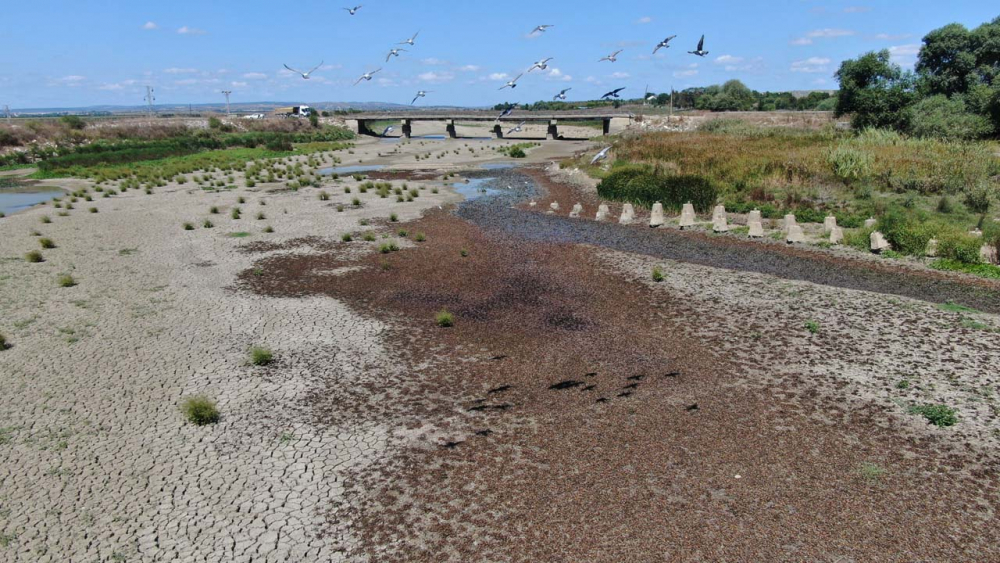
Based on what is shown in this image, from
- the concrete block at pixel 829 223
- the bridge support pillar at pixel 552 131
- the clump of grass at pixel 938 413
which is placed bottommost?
the clump of grass at pixel 938 413

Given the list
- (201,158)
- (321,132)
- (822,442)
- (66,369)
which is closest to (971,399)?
(822,442)

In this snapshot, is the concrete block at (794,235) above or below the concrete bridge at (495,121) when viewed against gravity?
below

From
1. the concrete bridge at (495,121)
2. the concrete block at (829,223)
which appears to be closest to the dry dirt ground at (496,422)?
the concrete block at (829,223)

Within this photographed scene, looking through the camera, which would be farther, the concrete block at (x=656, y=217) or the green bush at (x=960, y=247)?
the concrete block at (x=656, y=217)

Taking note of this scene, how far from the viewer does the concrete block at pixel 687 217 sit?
26188 mm

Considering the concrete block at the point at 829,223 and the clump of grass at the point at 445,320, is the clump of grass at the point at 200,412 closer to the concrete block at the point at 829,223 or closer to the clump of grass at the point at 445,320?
the clump of grass at the point at 445,320

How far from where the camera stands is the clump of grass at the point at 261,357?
12445 millimetres

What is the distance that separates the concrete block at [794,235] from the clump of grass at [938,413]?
13.5 meters

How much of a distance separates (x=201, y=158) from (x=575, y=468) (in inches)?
2788

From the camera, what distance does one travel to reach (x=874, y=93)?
52.1 metres

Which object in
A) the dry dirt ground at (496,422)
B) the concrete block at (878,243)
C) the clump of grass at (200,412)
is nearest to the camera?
the dry dirt ground at (496,422)

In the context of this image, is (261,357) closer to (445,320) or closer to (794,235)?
(445,320)

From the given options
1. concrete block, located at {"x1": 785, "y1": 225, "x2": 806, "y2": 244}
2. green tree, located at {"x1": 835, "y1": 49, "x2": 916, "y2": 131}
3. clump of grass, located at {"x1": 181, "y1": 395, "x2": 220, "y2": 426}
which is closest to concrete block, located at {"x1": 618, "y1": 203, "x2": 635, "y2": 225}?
concrete block, located at {"x1": 785, "y1": 225, "x2": 806, "y2": 244}

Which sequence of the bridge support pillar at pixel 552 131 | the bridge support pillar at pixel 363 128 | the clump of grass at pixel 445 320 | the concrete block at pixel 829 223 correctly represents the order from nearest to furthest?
the clump of grass at pixel 445 320, the concrete block at pixel 829 223, the bridge support pillar at pixel 552 131, the bridge support pillar at pixel 363 128
